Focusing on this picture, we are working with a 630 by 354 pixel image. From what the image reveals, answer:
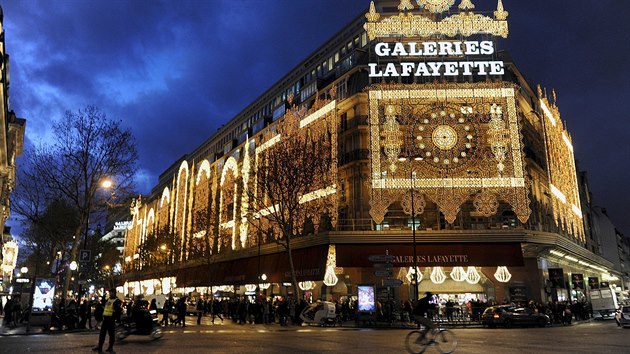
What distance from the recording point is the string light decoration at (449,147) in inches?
1449

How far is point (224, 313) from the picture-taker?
48.1 meters

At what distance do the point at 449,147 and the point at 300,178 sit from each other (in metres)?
12.1

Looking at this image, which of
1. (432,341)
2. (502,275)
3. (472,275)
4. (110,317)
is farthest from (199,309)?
(432,341)

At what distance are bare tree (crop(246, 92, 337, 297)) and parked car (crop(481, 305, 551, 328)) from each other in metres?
12.9

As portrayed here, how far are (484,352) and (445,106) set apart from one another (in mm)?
27430

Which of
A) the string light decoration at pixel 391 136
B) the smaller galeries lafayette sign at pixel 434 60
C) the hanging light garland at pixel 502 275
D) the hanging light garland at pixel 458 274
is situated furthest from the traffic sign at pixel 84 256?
the hanging light garland at pixel 502 275

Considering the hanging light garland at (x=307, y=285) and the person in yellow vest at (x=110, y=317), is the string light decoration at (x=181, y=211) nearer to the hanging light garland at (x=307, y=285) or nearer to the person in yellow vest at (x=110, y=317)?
the hanging light garland at (x=307, y=285)

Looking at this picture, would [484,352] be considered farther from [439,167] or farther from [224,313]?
[224,313]

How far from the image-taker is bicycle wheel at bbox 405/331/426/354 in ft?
45.9

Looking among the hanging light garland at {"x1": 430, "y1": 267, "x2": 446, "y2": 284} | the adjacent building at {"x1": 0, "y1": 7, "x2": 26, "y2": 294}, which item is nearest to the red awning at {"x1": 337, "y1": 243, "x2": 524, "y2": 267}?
the hanging light garland at {"x1": 430, "y1": 267, "x2": 446, "y2": 284}

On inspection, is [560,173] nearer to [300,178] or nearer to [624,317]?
[624,317]

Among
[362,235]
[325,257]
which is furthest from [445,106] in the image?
[325,257]

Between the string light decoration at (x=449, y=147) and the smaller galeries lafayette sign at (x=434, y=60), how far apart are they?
1596 mm

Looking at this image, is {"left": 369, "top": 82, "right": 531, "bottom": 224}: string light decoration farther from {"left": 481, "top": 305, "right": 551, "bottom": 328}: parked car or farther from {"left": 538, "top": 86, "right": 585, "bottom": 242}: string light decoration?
{"left": 538, "top": 86, "right": 585, "bottom": 242}: string light decoration
